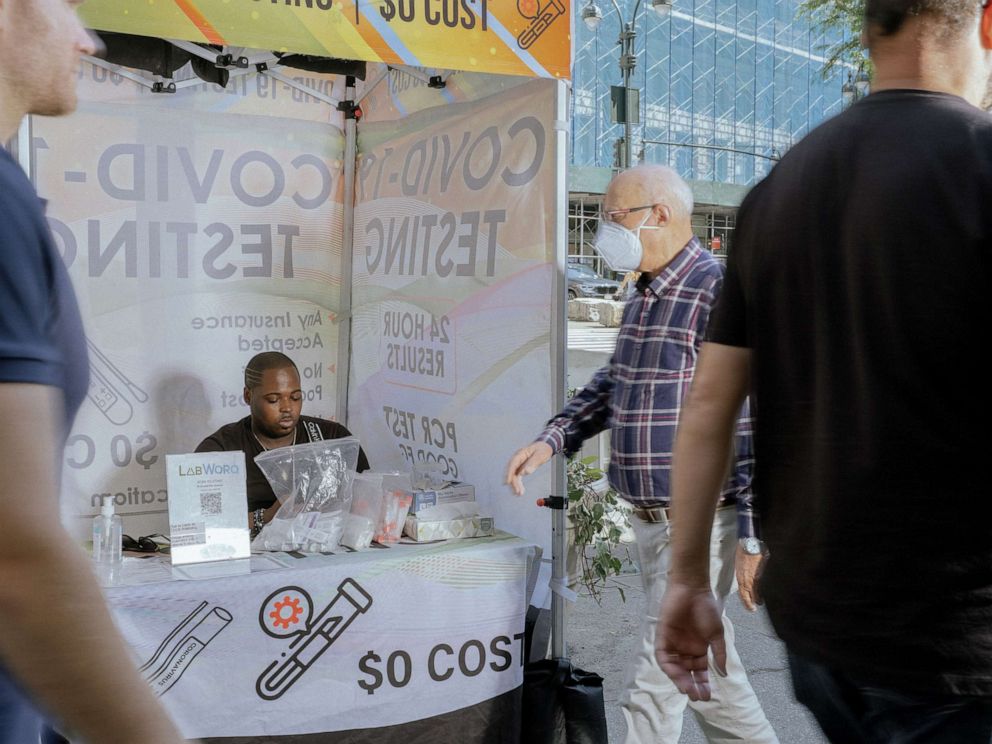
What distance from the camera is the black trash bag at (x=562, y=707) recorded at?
3316mm

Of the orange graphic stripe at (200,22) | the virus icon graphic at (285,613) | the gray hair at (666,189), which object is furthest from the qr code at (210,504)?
the gray hair at (666,189)

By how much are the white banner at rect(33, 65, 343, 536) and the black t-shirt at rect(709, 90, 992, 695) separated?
3.63 meters

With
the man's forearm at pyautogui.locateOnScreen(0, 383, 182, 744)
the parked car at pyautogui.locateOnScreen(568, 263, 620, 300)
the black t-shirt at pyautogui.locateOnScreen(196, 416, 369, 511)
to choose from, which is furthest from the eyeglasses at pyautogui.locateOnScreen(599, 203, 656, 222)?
the parked car at pyautogui.locateOnScreen(568, 263, 620, 300)

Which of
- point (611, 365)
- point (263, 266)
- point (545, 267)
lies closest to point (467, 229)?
point (545, 267)

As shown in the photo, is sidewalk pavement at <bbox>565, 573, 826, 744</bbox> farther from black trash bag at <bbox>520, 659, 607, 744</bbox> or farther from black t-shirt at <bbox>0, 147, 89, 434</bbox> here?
black t-shirt at <bbox>0, 147, 89, 434</bbox>

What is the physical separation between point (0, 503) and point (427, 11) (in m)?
2.61

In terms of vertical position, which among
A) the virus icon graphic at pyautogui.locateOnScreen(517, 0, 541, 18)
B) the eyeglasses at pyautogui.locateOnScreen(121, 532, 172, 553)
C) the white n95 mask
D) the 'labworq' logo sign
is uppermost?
the virus icon graphic at pyautogui.locateOnScreen(517, 0, 541, 18)

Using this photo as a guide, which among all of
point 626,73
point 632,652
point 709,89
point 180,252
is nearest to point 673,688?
point 632,652

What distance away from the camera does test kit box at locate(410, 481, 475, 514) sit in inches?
141

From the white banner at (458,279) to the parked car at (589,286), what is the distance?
27.0 metres

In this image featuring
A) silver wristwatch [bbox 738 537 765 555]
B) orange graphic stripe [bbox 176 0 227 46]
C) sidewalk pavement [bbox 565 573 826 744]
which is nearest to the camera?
silver wristwatch [bbox 738 537 765 555]

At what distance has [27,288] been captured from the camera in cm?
84

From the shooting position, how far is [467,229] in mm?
3908

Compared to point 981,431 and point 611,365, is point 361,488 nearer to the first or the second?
point 611,365
